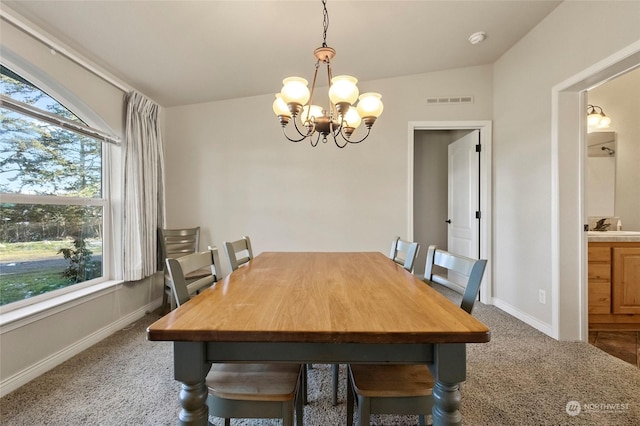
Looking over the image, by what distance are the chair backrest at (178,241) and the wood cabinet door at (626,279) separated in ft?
13.2

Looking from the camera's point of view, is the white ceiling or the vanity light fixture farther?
the vanity light fixture

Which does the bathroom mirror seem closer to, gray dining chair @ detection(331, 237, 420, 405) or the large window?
gray dining chair @ detection(331, 237, 420, 405)

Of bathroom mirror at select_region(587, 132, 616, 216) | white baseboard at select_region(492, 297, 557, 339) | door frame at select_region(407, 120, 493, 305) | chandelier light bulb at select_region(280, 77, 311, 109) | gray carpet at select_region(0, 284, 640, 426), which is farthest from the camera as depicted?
door frame at select_region(407, 120, 493, 305)

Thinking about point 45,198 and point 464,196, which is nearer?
point 45,198

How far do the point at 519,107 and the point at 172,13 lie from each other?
10.2 ft

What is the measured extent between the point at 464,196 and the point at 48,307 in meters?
4.01

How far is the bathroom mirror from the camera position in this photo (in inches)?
116

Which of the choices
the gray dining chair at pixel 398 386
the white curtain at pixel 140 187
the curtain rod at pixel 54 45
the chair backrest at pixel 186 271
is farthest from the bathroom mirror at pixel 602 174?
the curtain rod at pixel 54 45

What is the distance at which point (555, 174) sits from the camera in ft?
7.63

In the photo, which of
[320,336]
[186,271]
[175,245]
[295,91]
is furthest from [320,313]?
[175,245]

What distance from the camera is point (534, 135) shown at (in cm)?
259

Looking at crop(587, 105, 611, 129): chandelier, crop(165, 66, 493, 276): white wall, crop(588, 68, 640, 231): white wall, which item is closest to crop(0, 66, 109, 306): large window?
crop(165, 66, 493, 276): white wall

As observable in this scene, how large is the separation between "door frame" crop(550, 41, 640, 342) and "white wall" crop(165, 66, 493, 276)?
1369 mm

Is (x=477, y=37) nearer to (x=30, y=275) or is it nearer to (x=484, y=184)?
(x=484, y=184)
